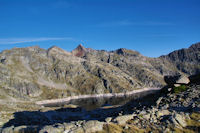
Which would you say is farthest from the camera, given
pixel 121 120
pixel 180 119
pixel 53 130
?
pixel 180 119

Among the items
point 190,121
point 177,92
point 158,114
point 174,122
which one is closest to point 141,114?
point 158,114

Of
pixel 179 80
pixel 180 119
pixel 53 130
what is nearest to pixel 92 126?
pixel 53 130

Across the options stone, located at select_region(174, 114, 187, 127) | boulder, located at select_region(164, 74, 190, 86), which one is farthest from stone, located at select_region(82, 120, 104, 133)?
boulder, located at select_region(164, 74, 190, 86)

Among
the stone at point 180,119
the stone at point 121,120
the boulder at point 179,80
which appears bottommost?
the stone at point 180,119

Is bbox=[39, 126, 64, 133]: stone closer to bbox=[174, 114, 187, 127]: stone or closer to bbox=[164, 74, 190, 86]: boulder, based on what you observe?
bbox=[174, 114, 187, 127]: stone

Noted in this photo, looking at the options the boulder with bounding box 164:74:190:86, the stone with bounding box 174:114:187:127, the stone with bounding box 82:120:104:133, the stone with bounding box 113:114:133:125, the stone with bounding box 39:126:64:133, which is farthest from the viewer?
the boulder with bounding box 164:74:190:86

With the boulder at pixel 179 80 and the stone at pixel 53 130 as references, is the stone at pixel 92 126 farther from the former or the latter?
the boulder at pixel 179 80

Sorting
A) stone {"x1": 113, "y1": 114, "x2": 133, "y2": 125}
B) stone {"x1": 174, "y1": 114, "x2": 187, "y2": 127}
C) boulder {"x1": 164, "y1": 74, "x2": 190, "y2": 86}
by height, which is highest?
boulder {"x1": 164, "y1": 74, "x2": 190, "y2": 86}

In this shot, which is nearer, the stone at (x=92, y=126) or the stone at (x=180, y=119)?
the stone at (x=92, y=126)

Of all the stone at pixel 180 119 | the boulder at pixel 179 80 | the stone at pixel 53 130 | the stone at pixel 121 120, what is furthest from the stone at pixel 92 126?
the boulder at pixel 179 80

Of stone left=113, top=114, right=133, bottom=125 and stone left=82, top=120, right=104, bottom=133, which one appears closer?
stone left=82, top=120, right=104, bottom=133

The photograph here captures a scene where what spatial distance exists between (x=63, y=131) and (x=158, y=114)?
13.4 metres

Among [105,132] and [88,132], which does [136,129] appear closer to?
[105,132]

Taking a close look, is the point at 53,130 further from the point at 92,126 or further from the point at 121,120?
the point at 121,120
